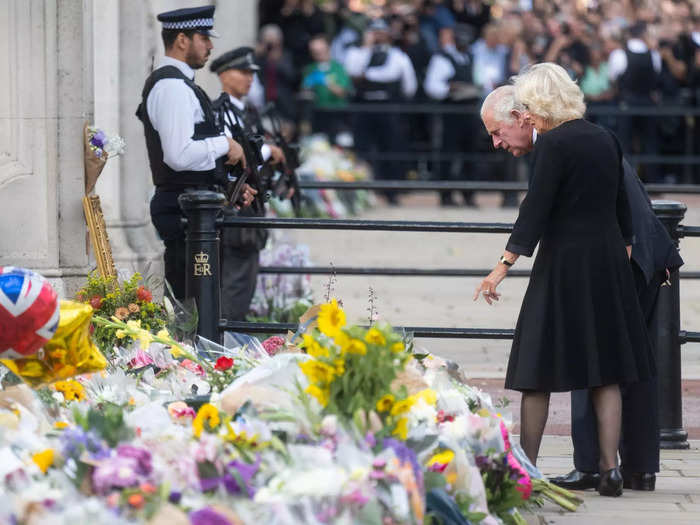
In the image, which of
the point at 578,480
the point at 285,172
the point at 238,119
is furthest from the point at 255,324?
the point at 285,172

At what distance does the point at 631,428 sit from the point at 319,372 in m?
1.93

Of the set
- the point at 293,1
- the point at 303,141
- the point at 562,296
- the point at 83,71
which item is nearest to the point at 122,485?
the point at 562,296

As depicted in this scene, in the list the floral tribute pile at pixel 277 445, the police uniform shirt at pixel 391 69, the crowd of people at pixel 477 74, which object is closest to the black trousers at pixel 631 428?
the floral tribute pile at pixel 277 445

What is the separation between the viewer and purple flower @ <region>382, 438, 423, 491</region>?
14.3 feet

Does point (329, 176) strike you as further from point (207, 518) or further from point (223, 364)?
point (207, 518)

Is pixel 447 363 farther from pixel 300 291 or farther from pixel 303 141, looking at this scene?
pixel 303 141

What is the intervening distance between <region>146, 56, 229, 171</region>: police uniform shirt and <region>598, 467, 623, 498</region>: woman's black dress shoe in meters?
2.66

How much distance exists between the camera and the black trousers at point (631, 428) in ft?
19.6

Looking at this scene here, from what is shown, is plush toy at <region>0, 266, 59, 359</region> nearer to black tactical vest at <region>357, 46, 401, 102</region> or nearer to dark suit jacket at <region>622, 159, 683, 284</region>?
dark suit jacket at <region>622, 159, 683, 284</region>

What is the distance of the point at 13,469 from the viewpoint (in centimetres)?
423

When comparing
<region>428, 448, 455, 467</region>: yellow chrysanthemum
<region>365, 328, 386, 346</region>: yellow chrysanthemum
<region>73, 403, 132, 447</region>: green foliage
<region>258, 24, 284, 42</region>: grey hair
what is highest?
<region>258, 24, 284, 42</region>: grey hair

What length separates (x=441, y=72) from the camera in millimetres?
19562

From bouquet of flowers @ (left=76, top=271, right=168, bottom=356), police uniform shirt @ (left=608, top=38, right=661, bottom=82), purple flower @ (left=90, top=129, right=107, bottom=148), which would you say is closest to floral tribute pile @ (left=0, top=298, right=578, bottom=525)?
bouquet of flowers @ (left=76, top=271, right=168, bottom=356)

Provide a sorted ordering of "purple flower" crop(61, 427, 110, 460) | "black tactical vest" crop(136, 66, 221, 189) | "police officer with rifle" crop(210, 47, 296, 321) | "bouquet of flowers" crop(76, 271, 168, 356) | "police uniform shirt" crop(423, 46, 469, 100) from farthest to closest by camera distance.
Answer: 1. "police uniform shirt" crop(423, 46, 469, 100)
2. "police officer with rifle" crop(210, 47, 296, 321)
3. "black tactical vest" crop(136, 66, 221, 189)
4. "bouquet of flowers" crop(76, 271, 168, 356)
5. "purple flower" crop(61, 427, 110, 460)
